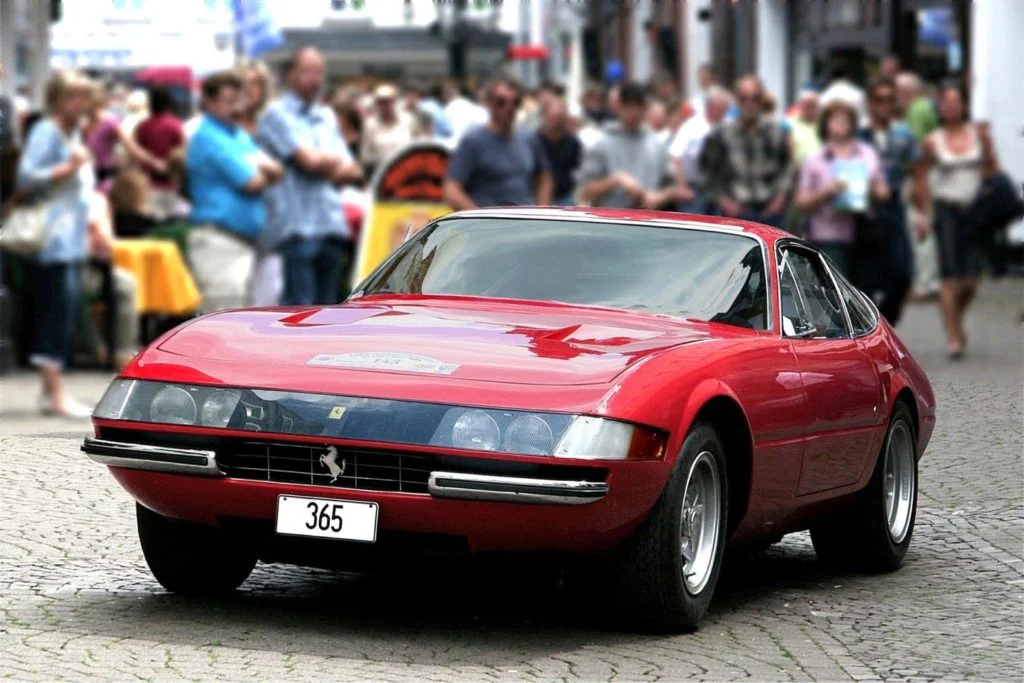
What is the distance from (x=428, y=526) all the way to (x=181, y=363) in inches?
39.6

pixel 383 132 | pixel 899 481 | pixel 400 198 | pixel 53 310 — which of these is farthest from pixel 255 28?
pixel 899 481

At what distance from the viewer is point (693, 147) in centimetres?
1853

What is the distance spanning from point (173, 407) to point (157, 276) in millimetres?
8701

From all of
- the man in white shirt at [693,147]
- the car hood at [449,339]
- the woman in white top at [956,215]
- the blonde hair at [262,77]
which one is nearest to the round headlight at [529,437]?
the car hood at [449,339]

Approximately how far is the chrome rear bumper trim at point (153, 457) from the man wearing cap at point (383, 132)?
1507 centimetres

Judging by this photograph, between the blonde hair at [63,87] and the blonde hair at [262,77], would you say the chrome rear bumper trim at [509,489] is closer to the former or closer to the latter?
the blonde hair at [63,87]

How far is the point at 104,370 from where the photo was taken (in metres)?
15.0

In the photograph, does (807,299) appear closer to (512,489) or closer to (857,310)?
(857,310)

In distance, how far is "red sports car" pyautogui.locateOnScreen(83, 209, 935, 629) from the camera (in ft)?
20.3

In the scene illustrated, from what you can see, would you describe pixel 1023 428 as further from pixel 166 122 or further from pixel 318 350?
pixel 166 122

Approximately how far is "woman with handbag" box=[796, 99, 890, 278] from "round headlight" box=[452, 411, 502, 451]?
945 cm

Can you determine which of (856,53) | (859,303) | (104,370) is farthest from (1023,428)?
(856,53)

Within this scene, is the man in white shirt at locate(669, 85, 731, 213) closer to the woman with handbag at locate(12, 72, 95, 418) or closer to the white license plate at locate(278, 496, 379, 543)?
the woman with handbag at locate(12, 72, 95, 418)

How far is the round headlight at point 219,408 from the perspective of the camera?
21.1 feet
